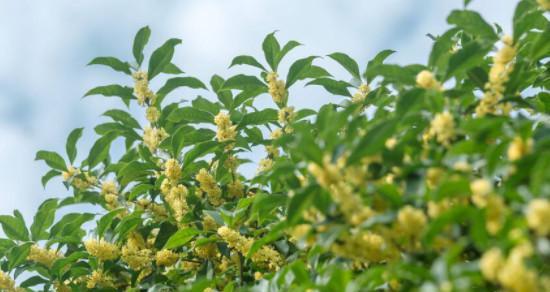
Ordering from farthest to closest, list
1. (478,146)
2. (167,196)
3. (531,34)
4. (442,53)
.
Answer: (167,196) < (531,34) < (442,53) < (478,146)

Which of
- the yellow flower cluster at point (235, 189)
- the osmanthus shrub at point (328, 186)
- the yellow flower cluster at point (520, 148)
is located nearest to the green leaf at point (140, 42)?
the osmanthus shrub at point (328, 186)

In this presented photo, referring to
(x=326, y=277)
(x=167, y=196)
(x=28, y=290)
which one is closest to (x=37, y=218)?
(x=28, y=290)

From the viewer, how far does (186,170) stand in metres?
3.41

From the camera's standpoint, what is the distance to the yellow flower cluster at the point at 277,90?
11.6 ft

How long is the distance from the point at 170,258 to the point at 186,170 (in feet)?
1.40

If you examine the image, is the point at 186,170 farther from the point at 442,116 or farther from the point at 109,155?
the point at 442,116

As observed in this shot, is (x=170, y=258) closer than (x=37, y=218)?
Yes

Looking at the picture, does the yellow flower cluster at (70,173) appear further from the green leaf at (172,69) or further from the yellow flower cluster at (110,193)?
the green leaf at (172,69)

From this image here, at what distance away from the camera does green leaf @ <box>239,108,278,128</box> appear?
140 inches

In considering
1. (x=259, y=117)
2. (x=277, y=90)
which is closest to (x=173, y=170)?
(x=259, y=117)

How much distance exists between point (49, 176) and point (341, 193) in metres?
2.51

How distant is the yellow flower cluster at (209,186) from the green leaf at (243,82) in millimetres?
→ 452

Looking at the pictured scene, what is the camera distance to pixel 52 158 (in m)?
3.78

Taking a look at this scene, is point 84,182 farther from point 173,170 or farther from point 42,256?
point 173,170
